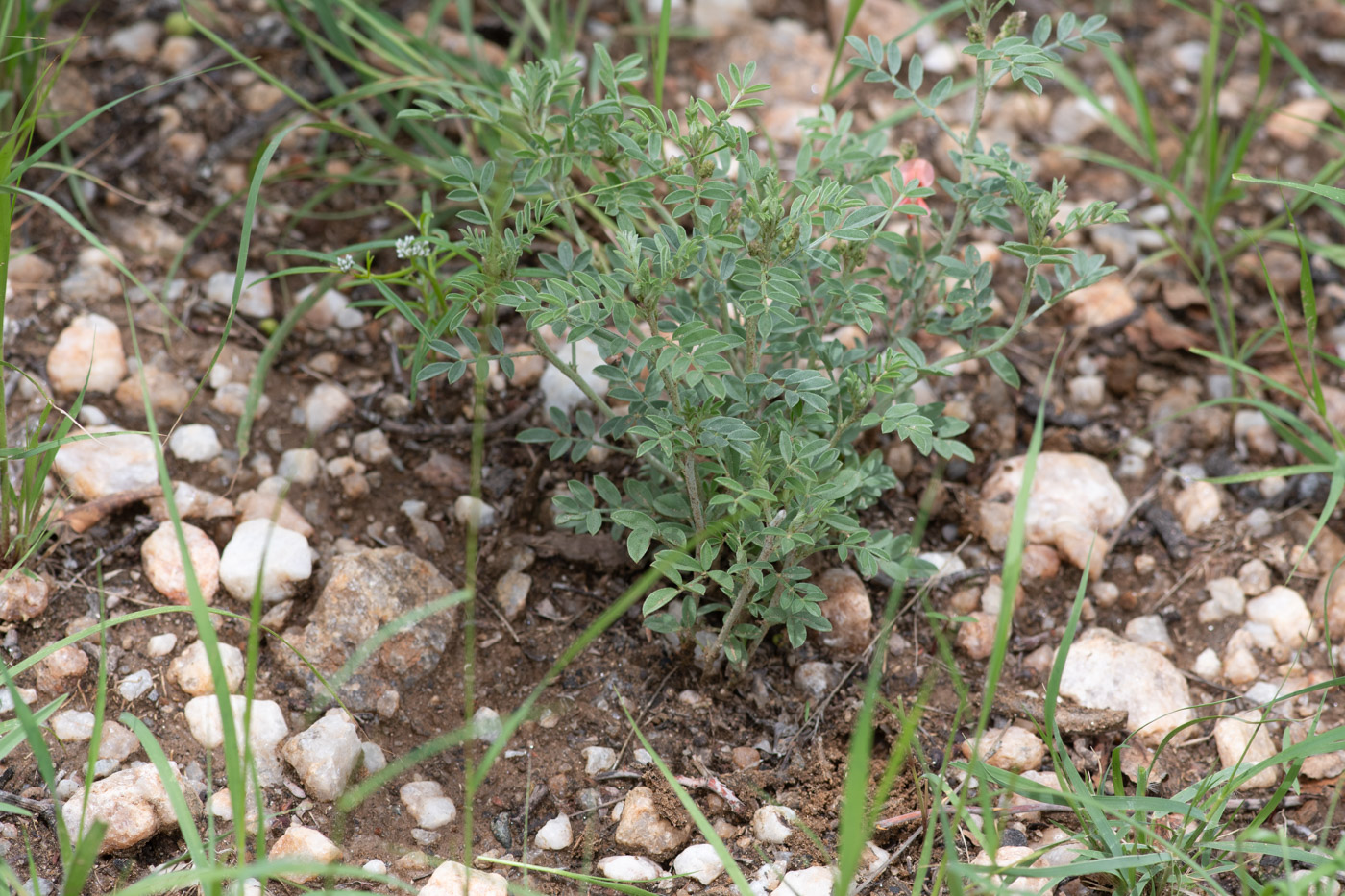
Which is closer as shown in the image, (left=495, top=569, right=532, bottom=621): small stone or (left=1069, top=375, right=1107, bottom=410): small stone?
(left=495, top=569, right=532, bottom=621): small stone

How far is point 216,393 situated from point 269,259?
1.37ft

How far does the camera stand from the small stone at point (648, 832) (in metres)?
1.92

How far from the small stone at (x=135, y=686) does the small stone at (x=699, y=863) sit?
1.03 meters

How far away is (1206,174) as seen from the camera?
2.98m

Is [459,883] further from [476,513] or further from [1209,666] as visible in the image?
[1209,666]

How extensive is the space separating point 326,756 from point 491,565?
0.57 meters

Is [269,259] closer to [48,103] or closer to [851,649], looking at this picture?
[48,103]

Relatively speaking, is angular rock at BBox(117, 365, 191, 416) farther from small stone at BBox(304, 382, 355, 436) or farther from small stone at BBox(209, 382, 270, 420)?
small stone at BBox(304, 382, 355, 436)

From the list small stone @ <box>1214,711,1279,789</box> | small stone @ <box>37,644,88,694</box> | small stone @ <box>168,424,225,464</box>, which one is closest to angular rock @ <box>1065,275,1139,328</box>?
small stone @ <box>1214,711,1279,789</box>

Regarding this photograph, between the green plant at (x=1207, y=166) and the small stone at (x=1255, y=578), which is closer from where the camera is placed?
the small stone at (x=1255, y=578)

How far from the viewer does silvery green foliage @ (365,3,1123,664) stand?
1840 mm

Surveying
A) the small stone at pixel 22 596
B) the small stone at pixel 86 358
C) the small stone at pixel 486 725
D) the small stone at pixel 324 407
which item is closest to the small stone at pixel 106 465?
the small stone at pixel 86 358

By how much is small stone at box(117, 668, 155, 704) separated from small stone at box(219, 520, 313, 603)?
0.23m

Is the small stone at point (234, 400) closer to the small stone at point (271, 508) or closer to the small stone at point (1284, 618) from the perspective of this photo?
the small stone at point (271, 508)
